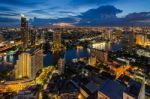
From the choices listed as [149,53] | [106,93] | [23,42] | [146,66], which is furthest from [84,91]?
[23,42]

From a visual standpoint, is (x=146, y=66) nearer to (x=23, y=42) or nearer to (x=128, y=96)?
(x=128, y=96)

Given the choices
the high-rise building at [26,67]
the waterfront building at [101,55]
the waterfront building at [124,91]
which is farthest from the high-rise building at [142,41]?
the waterfront building at [124,91]

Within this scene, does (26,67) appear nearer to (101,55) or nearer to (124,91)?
(101,55)

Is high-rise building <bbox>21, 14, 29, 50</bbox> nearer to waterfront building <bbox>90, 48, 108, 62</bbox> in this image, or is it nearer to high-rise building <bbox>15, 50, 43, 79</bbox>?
waterfront building <bbox>90, 48, 108, 62</bbox>

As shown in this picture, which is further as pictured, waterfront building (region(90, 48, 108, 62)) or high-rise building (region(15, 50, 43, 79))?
waterfront building (region(90, 48, 108, 62))

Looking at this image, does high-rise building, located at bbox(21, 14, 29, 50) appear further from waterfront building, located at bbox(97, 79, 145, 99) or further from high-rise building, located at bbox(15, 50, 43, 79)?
waterfront building, located at bbox(97, 79, 145, 99)

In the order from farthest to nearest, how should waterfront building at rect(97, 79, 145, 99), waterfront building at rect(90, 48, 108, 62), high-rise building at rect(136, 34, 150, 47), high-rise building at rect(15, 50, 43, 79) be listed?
high-rise building at rect(136, 34, 150, 47) < waterfront building at rect(90, 48, 108, 62) < high-rise building at rect(15, 50, 43, 79) < waterfront building at rect(97, 79, 145, 99)

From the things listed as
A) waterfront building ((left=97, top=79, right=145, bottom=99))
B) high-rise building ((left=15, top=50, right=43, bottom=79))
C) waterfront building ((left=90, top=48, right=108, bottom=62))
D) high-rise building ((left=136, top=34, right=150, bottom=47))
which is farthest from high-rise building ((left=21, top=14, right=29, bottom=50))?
waterfront building ((left=97, top=79, right=145, bottom=99))

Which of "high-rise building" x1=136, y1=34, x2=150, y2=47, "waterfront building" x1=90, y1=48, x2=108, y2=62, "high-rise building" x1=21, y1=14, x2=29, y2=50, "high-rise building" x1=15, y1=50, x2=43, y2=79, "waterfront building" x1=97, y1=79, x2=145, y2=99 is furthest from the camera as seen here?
"high-rise building" x1=136, y1=34, x2=150, y2=47

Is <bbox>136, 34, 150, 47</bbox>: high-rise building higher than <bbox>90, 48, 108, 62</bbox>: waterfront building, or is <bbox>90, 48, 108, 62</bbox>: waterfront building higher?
<bbox>136, 34, 150, 47</bbox>: high-rise building

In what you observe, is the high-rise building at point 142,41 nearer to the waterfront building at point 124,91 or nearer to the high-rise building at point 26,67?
the high-rise building at point 26,67

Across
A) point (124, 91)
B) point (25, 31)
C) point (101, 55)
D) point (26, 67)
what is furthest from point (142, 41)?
point (124, 91)
